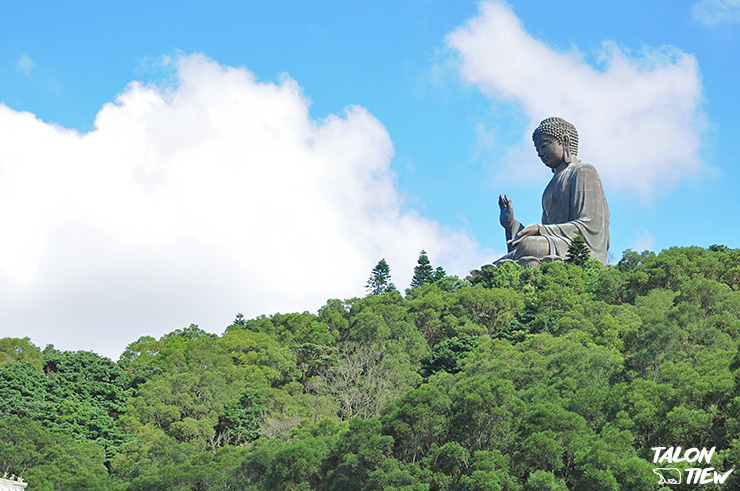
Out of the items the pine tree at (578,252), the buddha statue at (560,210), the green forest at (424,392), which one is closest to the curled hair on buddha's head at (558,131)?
the buddha statue at (560,210)

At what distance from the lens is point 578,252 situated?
40.7 metres

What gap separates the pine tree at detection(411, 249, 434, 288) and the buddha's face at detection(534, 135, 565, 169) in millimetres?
6796

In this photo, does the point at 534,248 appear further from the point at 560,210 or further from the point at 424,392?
the point at 424,392

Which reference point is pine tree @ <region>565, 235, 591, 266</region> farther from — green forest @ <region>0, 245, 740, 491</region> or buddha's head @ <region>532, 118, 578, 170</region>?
buddha's head @ <region>532, 118, 578, 170</region>

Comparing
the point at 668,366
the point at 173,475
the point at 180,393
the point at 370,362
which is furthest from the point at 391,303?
the point at 668,366

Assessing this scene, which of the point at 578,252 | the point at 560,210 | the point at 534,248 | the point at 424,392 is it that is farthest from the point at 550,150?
the point at 424,392

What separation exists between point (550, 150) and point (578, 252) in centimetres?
520

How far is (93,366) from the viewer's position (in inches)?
1211

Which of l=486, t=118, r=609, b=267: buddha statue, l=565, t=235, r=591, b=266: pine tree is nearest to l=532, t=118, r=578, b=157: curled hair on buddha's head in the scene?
l=486, t=118, r=609, b=267: buddha statue

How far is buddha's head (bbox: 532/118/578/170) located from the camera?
143 ft

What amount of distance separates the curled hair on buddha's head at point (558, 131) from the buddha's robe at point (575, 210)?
82 cm

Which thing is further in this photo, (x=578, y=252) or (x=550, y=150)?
(x=550, y=150)

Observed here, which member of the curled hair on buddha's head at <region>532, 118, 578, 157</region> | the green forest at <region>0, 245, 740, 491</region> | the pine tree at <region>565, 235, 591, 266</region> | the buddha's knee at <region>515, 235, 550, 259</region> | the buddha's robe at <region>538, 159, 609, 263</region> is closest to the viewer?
the green forest at <region>0, 245, 740, 491</region>

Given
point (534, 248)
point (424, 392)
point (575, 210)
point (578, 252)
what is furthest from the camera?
point (575, 210)
